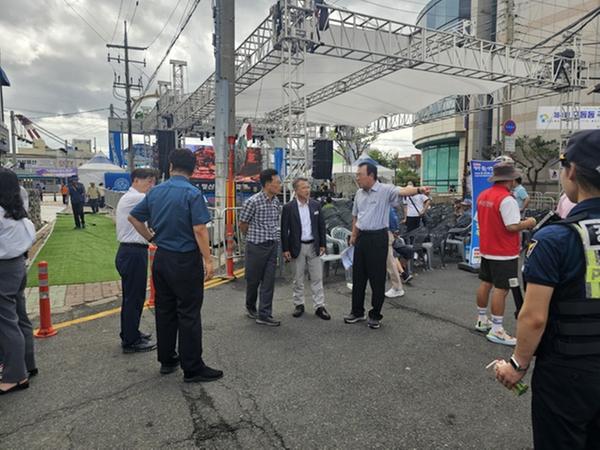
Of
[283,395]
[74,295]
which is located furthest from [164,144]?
[283,395]

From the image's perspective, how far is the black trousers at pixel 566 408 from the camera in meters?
1.46

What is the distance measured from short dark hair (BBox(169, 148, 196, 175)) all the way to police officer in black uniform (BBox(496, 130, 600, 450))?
106 inches

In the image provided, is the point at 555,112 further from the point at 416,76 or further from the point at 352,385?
the point at 352,385

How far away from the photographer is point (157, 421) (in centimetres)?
282

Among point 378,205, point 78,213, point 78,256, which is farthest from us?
point 78,213

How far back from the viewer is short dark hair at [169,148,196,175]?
3375 mm

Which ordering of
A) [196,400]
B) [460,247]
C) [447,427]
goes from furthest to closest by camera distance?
[460,247] → [196,400] → [447,427]

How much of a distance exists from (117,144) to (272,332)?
32.9 m

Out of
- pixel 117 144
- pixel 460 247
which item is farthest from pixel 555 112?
pixel 117 144

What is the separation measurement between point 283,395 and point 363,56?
10.0 m

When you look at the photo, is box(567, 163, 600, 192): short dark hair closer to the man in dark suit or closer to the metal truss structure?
the man in dark suit

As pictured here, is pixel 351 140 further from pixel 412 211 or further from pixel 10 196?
pixel 10 196

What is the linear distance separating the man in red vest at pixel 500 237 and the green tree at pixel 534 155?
18042mm

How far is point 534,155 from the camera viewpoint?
20.6 m
